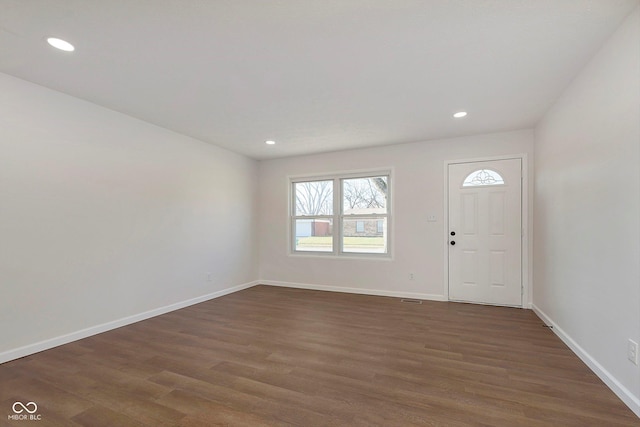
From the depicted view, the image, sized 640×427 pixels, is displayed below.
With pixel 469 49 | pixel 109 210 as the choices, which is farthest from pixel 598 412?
pixel 109 210

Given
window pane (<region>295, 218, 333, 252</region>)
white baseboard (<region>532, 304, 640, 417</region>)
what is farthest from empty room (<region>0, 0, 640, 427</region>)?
window pane (<region>295, 218, 333, 252</region>)

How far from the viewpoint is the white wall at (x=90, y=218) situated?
2.60 m

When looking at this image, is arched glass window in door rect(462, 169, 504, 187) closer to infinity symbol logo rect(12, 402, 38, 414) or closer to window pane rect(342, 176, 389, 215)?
window pane rect(342, 176, 389, 215)

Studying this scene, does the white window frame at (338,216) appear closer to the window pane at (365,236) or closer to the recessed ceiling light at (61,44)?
the window pane at (365,236)

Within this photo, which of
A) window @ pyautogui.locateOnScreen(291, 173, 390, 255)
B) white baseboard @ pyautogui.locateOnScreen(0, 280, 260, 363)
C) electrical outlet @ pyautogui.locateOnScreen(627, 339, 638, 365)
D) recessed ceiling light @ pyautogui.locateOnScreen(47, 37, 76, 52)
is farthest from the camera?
window @ pyautogui.locateOnScreen(291, 173, 390, 255)

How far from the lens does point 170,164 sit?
4020 millimetres

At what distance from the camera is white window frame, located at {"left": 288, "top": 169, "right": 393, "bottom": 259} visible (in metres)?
4.88

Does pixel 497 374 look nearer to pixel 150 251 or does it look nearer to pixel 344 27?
pixel 344 27

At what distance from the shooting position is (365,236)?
509cm

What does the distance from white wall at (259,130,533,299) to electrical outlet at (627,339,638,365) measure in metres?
2.56

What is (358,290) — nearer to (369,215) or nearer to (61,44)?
(369,215)

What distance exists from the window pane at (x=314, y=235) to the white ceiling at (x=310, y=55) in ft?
7.42

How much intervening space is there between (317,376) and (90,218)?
9.36 ft

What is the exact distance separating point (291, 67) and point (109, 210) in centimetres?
259
